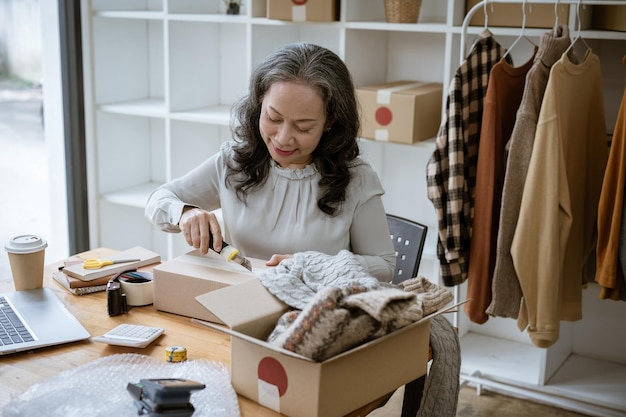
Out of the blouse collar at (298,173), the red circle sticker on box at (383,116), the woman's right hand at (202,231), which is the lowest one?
the woman's right hand at (202,231)

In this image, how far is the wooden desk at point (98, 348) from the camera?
58.6 inches

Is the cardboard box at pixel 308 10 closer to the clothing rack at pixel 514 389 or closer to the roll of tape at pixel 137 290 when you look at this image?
the clothing rack at pixel 514 389

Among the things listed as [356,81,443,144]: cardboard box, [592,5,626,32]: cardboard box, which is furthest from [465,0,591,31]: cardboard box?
[356,81,443,144]: cardboard box

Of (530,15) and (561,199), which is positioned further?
(530,15)

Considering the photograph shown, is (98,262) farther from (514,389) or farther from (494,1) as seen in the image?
(514,389)

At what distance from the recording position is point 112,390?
141cm

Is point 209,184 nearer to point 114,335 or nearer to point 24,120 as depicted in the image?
point 114,335

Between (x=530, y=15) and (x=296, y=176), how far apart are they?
1.16 meters

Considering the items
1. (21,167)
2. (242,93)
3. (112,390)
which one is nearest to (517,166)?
(242,93)

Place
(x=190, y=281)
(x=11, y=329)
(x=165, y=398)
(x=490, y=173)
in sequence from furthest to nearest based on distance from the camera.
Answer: (x=490, y=173) → (x=190, y=281) → (x=11, y=329) → (x=165, y=398)

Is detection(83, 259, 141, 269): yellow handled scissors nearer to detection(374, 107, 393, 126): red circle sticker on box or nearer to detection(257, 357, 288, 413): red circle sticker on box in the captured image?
detection(257, 357, 288, 413): red circle sticker on box

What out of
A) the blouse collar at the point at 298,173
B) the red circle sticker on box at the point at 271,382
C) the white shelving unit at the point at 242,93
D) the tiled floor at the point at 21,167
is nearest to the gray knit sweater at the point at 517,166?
the white shelving unit at the point at 242,93

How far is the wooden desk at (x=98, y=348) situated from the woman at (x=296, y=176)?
314mm

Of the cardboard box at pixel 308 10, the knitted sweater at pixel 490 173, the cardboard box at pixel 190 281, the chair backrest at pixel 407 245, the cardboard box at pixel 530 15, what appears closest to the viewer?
the cardboard box at pixel 190 281
